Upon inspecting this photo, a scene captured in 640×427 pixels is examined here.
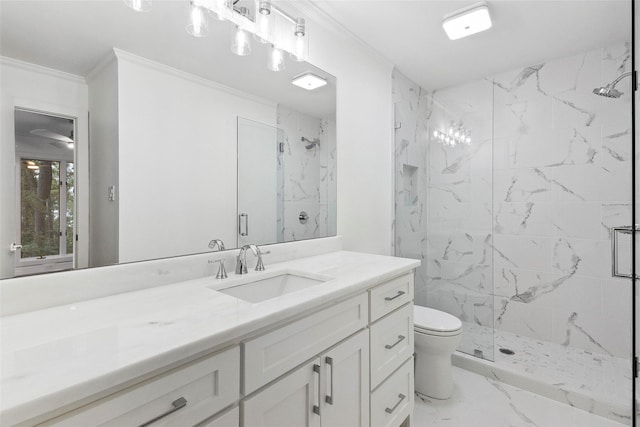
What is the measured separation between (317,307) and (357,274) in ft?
1.09

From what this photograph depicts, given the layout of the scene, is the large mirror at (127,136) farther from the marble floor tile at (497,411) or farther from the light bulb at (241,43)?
the marble floor tile at (497,411)

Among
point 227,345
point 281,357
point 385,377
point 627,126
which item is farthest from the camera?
point 627,126

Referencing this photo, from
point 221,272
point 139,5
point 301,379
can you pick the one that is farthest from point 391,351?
point 139,5

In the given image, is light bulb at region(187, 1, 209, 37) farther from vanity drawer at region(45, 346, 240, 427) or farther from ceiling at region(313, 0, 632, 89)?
vanity drawer at region(45, 346, 240, 427)

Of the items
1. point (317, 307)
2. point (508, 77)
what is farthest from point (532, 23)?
point (317, 307)

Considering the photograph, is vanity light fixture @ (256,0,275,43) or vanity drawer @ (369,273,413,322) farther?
vanity light fixture @ (256,0,275,43)

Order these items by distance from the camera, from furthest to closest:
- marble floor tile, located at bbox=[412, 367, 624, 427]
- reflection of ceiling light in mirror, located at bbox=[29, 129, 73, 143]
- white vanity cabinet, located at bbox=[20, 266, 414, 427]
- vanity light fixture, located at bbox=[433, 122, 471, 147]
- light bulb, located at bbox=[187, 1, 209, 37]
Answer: vanity light fixture, located at bbox=[433, 122, 471, 147] → marble floor tile, located at bbox=[412, 367, 624, 427] → light bulb, located at bbox=[187, 1, 209, 37] → reflection of ceiling light in mirror, located at bbox=[29, 129, 73, 143] → white vanity cabinet, located at bbox=[20, 266, 414, 427]

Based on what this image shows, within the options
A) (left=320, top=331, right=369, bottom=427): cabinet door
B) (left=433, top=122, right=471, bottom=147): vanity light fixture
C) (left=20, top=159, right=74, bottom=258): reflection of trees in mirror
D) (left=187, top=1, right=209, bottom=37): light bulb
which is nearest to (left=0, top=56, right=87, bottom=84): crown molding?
(left=20, top=159, right=74, bottom=258): reflection of trees in mirror

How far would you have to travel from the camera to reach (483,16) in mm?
1827

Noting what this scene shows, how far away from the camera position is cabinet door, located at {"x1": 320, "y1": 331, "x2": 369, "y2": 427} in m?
1.05

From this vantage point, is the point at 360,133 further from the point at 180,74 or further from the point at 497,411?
the point at 497,411

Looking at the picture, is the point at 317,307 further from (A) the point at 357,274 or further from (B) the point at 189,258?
(B) the point at 189,258

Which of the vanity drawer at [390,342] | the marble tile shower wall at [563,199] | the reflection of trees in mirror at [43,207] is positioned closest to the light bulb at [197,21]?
the reflection of trees in mirror at [43,207]

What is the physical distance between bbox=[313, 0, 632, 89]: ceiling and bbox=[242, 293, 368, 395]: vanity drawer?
5.73ft
